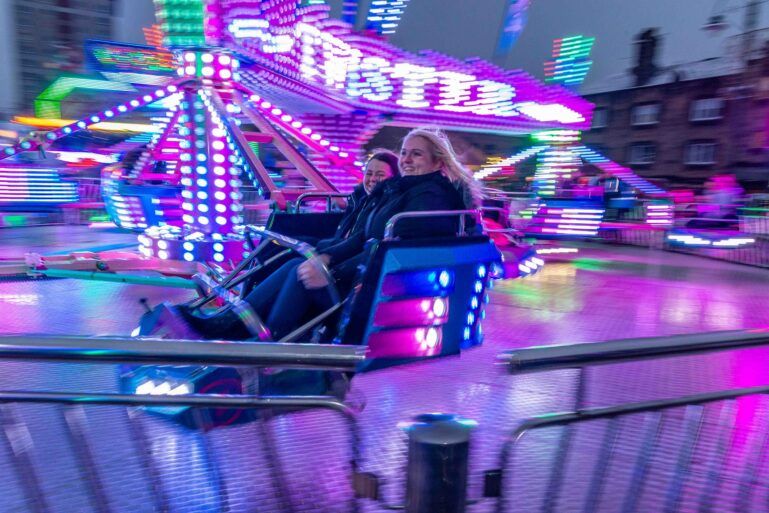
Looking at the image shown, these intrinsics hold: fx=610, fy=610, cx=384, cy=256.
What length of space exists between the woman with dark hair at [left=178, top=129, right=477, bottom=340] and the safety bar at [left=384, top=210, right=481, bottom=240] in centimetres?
4

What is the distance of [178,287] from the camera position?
5.68m

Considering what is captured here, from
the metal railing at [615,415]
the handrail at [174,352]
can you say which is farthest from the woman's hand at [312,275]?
the handrail at [174,352]

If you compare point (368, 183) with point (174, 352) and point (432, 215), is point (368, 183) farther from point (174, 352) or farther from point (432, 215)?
point (174, 352)

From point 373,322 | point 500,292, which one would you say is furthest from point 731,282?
point 373,322

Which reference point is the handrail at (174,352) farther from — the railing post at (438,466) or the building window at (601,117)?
the building window at (601,117)

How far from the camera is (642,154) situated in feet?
91.3

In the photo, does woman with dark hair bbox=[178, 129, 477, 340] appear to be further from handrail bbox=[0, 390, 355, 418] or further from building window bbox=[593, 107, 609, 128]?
building window bbox=[593, 107, 609, 128]

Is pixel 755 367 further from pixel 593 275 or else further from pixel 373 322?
pixel 593 275

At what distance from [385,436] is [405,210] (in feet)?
4.08

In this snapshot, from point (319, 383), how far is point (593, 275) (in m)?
5.78

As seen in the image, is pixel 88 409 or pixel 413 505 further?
pixel 88 409

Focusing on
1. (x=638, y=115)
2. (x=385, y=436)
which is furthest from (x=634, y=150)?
(x=385, y=436)

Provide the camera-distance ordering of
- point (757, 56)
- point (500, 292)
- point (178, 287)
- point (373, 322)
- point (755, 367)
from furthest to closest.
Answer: point (757, 56) < point (500, 292) < point (178, 287) < point (755, 367) < point (373, 322)

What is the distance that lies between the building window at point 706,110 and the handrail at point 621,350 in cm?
2685
